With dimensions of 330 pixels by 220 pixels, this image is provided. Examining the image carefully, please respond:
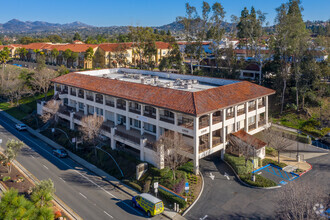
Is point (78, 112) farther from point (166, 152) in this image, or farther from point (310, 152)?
point (310, 152)

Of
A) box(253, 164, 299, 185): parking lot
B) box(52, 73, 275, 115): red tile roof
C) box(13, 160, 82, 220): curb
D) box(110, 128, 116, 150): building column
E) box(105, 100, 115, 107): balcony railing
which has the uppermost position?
box(52, 73, 275, 115): red tile roof

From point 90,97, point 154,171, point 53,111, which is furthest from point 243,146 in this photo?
point 53,111

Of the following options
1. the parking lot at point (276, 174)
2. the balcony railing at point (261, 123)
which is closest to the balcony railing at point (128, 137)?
the parking lot at point (276, 174)

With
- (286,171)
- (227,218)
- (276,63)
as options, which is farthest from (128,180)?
(276,63)

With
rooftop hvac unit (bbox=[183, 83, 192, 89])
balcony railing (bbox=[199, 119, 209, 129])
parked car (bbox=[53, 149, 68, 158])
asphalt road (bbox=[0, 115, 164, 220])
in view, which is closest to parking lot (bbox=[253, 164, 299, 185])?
balcony railing (bbox=[199, 119, 209, 129])

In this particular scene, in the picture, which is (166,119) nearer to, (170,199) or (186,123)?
(186,123)

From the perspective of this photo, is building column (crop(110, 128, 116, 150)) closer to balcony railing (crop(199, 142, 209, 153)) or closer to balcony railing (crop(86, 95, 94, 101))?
balcony railing (crop(86, 95, 94, 101))

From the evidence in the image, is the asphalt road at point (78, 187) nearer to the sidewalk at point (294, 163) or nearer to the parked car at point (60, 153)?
the parked car at point (60, 153)
